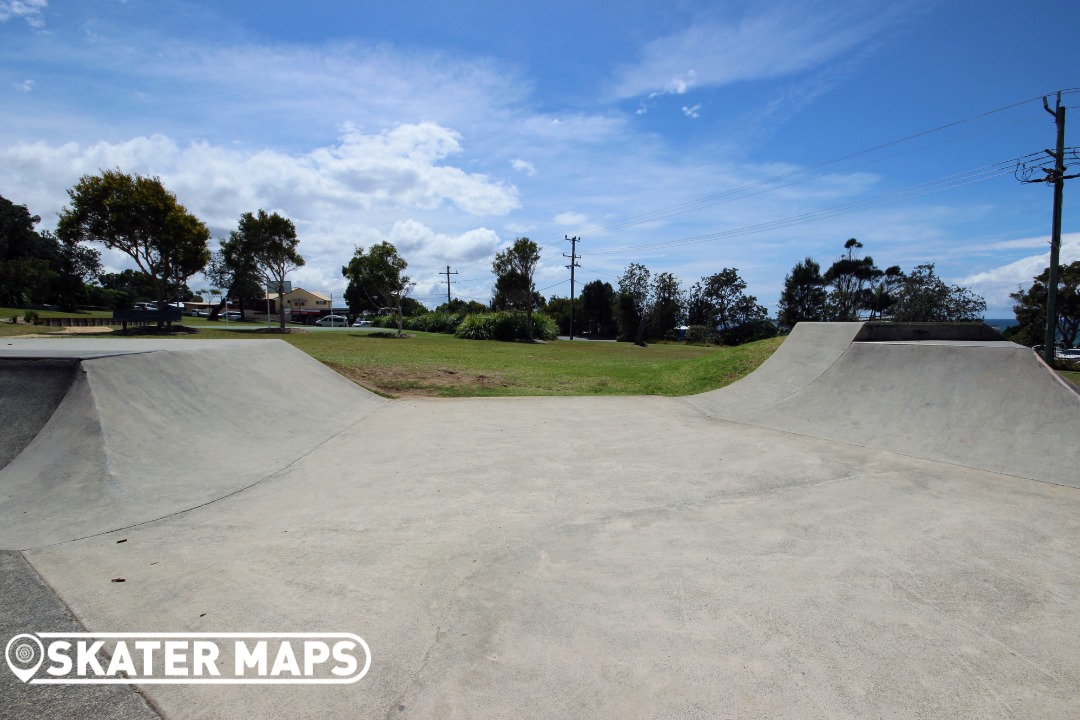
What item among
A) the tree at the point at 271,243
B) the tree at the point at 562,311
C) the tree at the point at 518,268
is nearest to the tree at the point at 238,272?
the tree at the point at 271,243

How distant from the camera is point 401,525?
4.38 metres

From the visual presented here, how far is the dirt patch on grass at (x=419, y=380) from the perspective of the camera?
12.8 meters

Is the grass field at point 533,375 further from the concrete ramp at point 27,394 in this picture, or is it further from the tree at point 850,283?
the tree at point 850,283

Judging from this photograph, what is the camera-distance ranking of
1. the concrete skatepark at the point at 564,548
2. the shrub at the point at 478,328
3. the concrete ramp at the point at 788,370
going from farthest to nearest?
the shrub at the point at 478,328, the concrete ramp at the point at 788,370, the concrete skatepark at the point at 564,548

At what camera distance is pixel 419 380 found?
1396cm

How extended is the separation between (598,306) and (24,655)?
199ft

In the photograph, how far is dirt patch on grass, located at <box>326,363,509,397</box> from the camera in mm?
12758

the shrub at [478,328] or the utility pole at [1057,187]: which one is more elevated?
the utility pole at [1057,187]

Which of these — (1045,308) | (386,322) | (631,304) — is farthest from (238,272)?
(1045,308)

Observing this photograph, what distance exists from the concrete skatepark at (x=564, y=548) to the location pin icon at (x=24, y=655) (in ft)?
0.35

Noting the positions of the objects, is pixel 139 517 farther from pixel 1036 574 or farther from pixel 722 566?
pixel 1036 574

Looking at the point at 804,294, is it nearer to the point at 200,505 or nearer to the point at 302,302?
the point at 200,505

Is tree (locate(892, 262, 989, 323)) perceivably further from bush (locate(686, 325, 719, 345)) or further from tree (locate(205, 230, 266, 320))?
tree (locate(205, 230, 266, 320))

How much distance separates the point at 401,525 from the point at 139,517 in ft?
7.09
